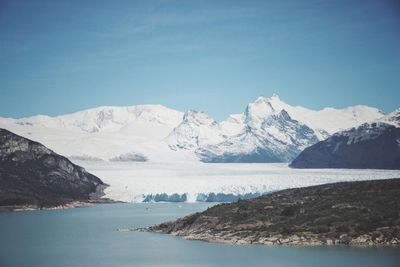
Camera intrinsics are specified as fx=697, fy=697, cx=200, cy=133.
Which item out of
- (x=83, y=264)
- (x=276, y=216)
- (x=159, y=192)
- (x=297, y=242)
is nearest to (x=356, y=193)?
(x=276, y=216)

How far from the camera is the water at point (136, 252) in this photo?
228ft

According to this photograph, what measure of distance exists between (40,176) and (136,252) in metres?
111

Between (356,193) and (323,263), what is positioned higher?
(356,193)

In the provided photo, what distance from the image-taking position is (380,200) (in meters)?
89.1

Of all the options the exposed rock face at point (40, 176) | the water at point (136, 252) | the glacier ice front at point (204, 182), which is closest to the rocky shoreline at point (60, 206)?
Result: the exposed rock face at point (40, 176)

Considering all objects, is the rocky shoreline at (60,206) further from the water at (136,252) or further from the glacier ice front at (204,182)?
the water at (136,252)

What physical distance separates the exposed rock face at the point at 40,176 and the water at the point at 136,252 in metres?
64.1

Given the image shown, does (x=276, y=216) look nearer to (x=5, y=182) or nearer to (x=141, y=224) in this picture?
(x=141, y=224)

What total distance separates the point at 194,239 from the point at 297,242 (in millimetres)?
15431

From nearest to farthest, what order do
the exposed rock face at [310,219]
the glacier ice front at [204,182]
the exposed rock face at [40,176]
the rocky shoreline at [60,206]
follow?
the exposed rock face at [310,219] < the rocky shoreline at [60,206] < the glacier ice front at [204,182] < the exposed rock face at [40,176]

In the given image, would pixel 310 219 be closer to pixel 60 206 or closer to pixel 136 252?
pixel 136 252

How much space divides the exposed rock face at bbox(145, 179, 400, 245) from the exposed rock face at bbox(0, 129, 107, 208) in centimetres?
7983

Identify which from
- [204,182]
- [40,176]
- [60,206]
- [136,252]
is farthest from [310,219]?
[40,176]

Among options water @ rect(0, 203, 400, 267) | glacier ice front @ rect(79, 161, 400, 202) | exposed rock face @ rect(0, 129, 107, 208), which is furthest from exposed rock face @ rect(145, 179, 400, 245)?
exposed rock face @ rect(0, 129, 107, 208)
